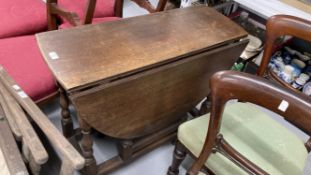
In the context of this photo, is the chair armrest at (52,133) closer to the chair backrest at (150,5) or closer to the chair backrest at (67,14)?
the chair backrest at (67,14)

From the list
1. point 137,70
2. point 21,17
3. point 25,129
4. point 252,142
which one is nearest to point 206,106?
point 252,142

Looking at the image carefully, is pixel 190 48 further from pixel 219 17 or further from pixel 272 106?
pixel 272 106

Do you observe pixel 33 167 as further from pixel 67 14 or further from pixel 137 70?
pixel 67 14

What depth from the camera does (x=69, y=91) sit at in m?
0.86

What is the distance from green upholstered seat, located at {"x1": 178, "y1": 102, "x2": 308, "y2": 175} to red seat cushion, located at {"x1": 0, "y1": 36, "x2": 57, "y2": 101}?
0.69 m

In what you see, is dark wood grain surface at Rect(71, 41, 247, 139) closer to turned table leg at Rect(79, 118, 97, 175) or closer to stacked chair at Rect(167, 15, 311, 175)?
turned table leg at Rect(79, 118, 97, 175)

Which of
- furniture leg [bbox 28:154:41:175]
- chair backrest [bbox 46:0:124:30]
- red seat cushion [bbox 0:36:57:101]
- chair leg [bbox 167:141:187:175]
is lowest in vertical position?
chair leg [bbox 167:141:187:175]

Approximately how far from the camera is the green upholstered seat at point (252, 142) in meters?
0.93

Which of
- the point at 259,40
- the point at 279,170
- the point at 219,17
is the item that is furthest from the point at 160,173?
the point at 259,40

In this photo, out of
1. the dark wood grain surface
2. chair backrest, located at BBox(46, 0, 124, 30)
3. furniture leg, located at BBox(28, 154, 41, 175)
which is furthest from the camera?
chair backrest, located at BBox(46, 0, 124, 30)

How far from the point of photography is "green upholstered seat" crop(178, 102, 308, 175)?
3.04 ft

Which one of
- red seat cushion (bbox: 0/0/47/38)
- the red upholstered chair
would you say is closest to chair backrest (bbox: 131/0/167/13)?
the red upholstered chair

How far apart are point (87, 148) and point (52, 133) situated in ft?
1.35

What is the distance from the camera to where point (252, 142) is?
986 millimetres
